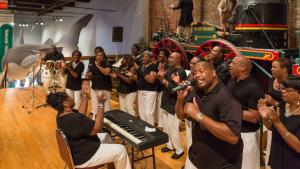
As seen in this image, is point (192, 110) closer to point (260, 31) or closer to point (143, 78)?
point (143, 78)

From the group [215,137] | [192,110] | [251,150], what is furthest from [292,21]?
[192,110]

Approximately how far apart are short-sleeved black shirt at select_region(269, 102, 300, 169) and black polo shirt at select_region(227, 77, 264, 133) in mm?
442

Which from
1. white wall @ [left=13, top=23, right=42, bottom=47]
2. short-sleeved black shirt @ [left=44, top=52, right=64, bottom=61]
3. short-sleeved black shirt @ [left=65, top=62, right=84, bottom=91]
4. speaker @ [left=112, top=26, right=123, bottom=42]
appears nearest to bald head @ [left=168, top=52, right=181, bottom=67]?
short-sleeved black shirt @ [left=65, top=62, right=84, bottom=91]

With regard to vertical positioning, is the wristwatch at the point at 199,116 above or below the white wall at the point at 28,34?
below

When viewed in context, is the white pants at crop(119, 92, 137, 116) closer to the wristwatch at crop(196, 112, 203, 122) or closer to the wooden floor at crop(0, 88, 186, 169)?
the wooden floor at crop(0, 88, 186, 169)

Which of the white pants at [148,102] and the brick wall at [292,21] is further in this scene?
the brick wall at [292,21]

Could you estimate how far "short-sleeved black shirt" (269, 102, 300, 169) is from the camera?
90.3 inches

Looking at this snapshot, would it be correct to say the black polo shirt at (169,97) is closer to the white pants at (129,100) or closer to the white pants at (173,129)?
the white pants at (173,129)

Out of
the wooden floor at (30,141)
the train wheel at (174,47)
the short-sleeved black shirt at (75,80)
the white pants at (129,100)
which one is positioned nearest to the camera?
the wooden floor at (30,141)

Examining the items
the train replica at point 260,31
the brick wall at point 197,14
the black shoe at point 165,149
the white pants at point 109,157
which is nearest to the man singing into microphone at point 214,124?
the white pants at point 109,157

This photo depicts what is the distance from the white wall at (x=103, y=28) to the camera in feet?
35.5

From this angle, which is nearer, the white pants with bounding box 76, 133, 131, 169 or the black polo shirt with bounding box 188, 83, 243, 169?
the black polo shirt with bounding box 188, 83, 243, 169

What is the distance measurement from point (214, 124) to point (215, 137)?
22 centimetres

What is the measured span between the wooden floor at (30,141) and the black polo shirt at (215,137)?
2094 mm
